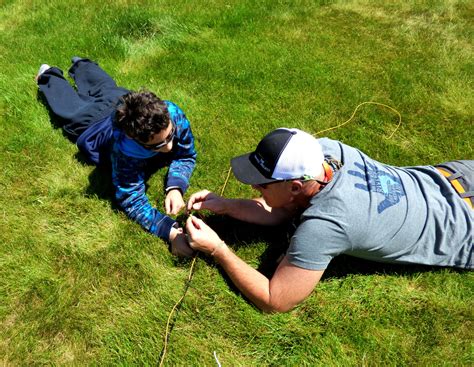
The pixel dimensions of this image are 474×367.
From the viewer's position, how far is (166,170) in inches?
152

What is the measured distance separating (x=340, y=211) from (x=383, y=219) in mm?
350

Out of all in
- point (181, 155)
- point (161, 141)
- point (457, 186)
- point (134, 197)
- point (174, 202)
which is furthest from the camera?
point (181, 155)

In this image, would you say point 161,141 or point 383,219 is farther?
point 161,141

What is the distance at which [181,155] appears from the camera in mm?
3818

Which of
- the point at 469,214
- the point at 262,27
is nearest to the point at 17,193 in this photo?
the point at 469,214

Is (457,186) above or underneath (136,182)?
above

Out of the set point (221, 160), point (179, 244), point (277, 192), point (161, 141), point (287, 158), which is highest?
point (287, 158)

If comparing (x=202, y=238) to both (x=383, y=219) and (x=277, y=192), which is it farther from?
(x=383, y=219)

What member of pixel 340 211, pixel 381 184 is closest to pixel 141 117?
pixel 340 211

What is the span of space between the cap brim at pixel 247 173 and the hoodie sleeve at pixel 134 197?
38.3 inches

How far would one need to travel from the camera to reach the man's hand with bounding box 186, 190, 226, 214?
3195 mm

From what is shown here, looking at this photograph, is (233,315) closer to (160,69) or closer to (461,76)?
(160,69)

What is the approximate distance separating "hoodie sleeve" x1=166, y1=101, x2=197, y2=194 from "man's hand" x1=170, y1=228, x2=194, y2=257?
1.70ft

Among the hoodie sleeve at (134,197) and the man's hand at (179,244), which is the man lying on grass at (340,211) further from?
the hoodie sleeve at (134,197)
